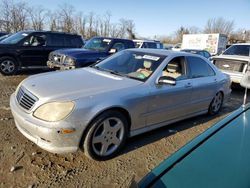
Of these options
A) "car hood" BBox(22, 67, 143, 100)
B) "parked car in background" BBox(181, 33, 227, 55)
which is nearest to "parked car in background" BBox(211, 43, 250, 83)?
"car hood" BBox(22, 67, 143, 100)

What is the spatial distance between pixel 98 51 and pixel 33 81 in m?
5.22

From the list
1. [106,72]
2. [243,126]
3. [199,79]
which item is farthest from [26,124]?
[199,79]

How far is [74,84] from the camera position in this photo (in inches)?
137

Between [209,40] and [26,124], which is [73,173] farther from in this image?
[209,40]

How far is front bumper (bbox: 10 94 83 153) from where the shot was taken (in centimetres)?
289

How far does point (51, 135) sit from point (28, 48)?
7.26 metres

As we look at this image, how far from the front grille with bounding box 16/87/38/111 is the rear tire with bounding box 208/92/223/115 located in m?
3.96

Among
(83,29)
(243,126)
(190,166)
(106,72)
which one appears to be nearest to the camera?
(190,166)

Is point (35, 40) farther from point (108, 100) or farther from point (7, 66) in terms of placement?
point (108, 100)

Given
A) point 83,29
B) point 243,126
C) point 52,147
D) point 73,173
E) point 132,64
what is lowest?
point 73,173

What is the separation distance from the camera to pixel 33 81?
3.65 metres

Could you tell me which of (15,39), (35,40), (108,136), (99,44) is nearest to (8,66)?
(15,39)

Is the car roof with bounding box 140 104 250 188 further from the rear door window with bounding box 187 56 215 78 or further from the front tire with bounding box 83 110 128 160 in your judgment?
the rear door window with bounding box 187 56 215 78

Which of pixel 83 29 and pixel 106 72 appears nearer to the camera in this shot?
pixel 106 72
